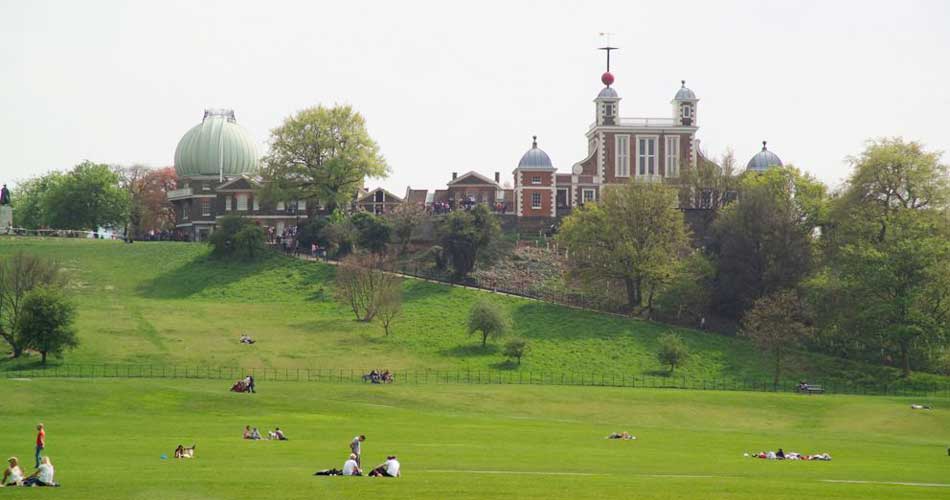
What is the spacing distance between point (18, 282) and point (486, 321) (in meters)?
29.9

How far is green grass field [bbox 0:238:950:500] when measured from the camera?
1500 inches

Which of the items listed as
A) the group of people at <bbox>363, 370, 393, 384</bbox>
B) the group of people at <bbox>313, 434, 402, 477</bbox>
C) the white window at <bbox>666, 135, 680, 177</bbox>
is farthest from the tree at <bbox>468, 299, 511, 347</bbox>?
the group of people at <bbox>313, 434, 402, 477</bbox>

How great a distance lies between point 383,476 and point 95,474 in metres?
7.86

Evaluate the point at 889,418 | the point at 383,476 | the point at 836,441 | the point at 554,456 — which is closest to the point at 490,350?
the point at 889,418

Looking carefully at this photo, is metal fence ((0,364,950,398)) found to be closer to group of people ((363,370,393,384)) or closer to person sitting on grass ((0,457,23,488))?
group of people ((363,370,393,384))

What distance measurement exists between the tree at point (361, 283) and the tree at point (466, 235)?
11864mm

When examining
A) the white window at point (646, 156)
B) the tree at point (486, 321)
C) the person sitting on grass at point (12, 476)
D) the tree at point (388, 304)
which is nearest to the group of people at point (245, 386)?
the tree at point (486, 321)

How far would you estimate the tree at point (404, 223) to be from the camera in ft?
→ 386

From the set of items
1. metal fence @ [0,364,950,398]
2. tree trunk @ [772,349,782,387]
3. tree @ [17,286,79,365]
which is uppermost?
tree @ [17,286,79,365]

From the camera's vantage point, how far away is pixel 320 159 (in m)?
125

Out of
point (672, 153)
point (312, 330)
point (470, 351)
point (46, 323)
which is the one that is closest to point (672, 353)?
point (470, 351)

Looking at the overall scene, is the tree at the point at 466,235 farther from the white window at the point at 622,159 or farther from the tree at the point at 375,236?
the white window at the point at 622,159

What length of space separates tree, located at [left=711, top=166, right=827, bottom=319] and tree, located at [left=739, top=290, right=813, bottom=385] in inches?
291

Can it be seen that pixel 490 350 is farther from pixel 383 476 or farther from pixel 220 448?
pixel 383 476
